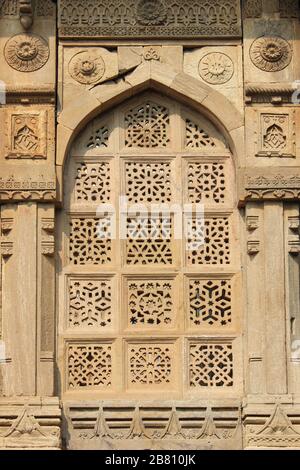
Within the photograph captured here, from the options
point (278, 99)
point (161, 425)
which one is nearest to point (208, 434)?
point (161, 425)

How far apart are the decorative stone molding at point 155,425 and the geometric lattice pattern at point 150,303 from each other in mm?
795

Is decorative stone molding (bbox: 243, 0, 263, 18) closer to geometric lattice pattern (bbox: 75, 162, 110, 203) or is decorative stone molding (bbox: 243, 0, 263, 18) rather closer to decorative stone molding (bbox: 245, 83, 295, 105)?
decorative stone molding (bbox: 245, 83, 295, 105)

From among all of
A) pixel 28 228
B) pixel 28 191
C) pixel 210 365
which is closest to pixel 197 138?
pixel 28 191

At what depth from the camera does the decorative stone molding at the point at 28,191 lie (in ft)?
44.7

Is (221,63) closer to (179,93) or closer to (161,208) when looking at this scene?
(179,93)

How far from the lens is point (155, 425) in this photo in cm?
1330

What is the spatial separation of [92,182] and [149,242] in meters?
0.78

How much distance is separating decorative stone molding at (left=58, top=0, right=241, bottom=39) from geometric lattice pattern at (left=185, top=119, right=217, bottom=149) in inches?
33.6

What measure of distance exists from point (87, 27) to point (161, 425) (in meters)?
3.79

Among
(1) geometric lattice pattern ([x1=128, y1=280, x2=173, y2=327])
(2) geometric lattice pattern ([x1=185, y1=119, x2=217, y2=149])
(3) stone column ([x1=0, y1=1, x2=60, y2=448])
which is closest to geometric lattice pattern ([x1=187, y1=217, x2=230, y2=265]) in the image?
(1) geometric lattice pattern ([x1=128, y1=280, x2=173, y2=327])

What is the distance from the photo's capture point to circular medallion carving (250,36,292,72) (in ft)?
46.0

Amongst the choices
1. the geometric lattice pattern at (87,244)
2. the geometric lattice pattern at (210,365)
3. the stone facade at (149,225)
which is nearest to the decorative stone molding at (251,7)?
the stone facade at (149,225)

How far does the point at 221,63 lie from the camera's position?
14117 mm

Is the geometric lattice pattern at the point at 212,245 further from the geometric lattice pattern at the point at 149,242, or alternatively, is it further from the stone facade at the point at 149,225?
the geometric lattice pattern at the point at 149,242
